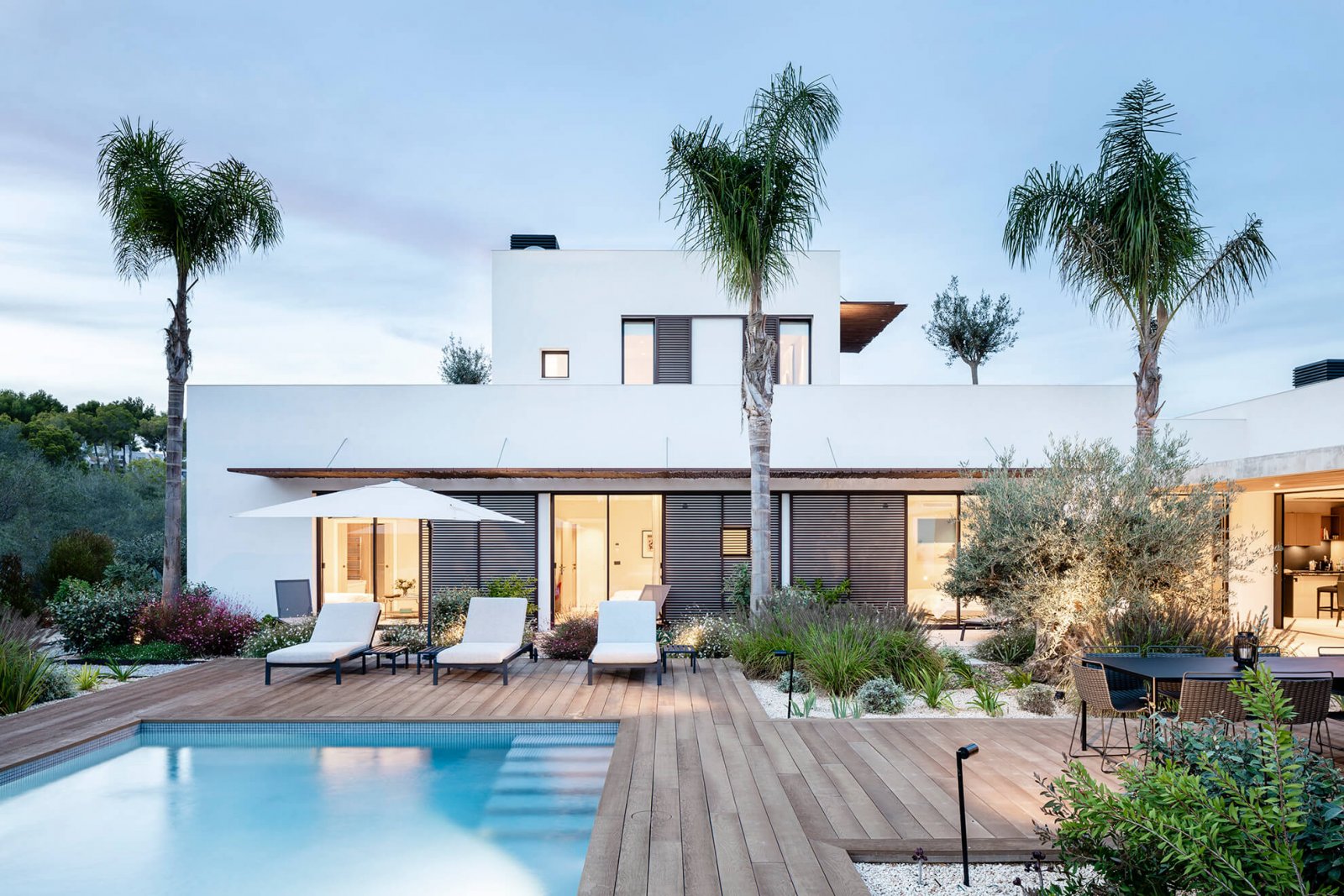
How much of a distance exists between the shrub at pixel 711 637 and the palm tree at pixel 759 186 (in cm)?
61

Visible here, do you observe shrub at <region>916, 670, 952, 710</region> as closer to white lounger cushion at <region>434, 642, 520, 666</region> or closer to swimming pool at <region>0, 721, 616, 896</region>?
swimming pool at <region>0, 721, 616, 896</region>

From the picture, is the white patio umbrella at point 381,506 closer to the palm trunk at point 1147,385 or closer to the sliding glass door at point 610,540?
the sliding glass door at point 610,540

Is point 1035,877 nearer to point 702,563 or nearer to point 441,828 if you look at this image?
point 441,828

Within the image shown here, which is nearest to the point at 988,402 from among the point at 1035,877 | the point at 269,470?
the point at 1035,877

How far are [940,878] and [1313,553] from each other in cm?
1453

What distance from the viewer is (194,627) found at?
A: 10.2 m

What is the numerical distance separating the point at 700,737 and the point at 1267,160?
2069cm

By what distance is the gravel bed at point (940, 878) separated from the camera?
144 inches

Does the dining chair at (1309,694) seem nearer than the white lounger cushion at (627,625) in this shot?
Yes

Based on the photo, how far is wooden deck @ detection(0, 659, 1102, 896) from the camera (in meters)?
3.96

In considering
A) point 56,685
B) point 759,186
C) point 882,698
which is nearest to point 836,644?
point 882,698

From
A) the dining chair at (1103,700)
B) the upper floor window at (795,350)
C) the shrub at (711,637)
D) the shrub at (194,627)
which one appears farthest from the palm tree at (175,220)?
the dining chair at (1103,700)

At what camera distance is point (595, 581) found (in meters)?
13.1

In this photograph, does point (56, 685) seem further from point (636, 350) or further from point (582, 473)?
point (636, 350)
